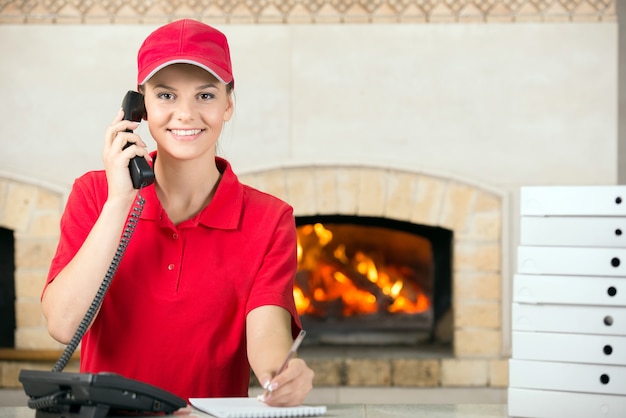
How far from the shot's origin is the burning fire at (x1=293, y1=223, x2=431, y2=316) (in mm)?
3879

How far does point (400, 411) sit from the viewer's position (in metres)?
1.34

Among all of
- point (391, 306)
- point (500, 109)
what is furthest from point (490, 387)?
point (500, 109)

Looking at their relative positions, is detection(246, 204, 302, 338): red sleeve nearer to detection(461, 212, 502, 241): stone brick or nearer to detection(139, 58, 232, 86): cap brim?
detection(139, 58, 232, 86): cap brim

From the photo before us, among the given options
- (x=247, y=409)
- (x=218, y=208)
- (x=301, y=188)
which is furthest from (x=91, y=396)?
(x=301, y=188)

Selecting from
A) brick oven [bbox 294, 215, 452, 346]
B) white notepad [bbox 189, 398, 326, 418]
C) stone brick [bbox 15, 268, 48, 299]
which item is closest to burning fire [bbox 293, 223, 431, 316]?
brick oven [bbox 294, 215, 452, 346]

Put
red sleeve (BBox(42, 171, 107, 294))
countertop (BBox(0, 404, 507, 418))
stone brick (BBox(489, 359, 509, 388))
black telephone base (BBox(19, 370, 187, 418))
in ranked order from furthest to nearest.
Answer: stone brick (BBox(489, 359, 509, 388)), red sleeve (BBox(42, 171, 107, 294)), countertop (BBox(0, 404, 507, 418)), black telephone base (BBox(19, 370, 187, 418))

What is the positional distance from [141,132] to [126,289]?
1.87 metres

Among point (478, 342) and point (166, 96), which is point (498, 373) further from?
point (166, 96)

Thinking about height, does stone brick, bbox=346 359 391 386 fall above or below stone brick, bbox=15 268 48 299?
below

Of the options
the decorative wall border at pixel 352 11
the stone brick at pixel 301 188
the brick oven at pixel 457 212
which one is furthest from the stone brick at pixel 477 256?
the decorative wall border at pixel 352 11

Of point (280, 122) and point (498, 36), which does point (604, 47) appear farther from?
point (280, 122)

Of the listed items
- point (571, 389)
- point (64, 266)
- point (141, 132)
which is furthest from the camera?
point (141, 132)

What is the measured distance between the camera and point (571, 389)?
4.47ft

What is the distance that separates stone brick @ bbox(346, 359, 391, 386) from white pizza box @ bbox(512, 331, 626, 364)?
6.68ft
